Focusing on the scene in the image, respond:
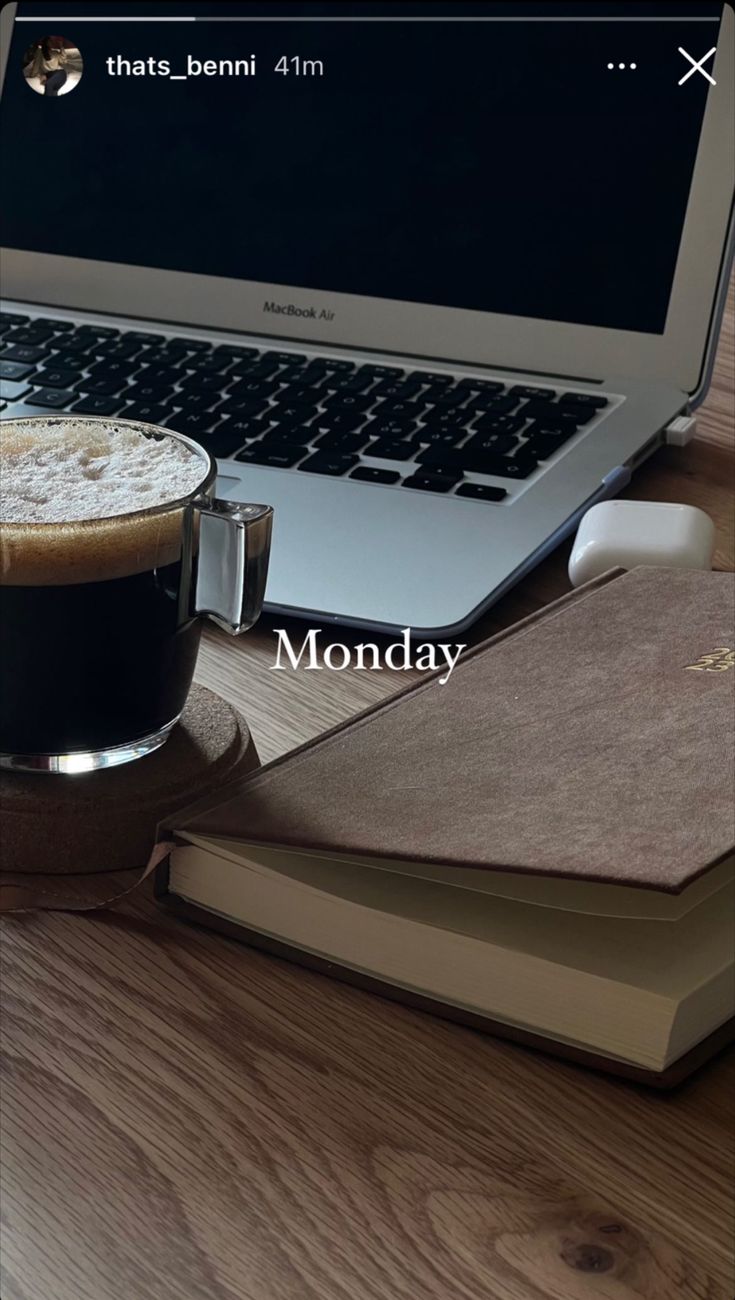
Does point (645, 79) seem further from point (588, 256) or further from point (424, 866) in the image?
point (424, 866)

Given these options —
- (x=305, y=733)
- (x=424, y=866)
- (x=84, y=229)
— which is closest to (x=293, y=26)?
(x=84, y=229)

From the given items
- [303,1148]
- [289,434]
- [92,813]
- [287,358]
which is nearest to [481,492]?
[289,434]

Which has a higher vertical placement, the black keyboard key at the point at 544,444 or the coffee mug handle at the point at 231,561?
the coffee mug handle at the point at 231,561

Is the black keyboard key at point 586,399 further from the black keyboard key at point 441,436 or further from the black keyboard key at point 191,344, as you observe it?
the black keyboard key at point 191,344

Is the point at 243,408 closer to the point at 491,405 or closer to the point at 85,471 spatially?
the point at 491,405

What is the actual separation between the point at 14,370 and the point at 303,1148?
2.24ft

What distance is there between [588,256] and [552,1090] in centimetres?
64

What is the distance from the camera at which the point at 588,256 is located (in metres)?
0.92

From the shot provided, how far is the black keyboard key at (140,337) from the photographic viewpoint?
0.99m

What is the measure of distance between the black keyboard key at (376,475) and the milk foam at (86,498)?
10.3 inches

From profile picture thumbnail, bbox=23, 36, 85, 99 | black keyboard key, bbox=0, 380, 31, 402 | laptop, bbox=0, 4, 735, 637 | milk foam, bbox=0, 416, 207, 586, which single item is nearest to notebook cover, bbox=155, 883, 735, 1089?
milk foam, bbox=0, 416, 207, 586

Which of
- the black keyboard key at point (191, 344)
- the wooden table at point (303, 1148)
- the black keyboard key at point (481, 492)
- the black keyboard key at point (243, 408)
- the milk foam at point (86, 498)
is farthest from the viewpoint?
the black keyboard key at point (191, 344)

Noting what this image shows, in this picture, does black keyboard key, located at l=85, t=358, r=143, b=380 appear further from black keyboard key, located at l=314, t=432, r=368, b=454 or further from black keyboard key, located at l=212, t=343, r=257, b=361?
black keyboard key, located at l=314, t=432, r=368, b=454

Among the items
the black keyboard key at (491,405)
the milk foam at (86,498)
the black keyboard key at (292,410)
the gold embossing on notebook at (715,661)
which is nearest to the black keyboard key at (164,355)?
the black keyboard key at (292,410)
